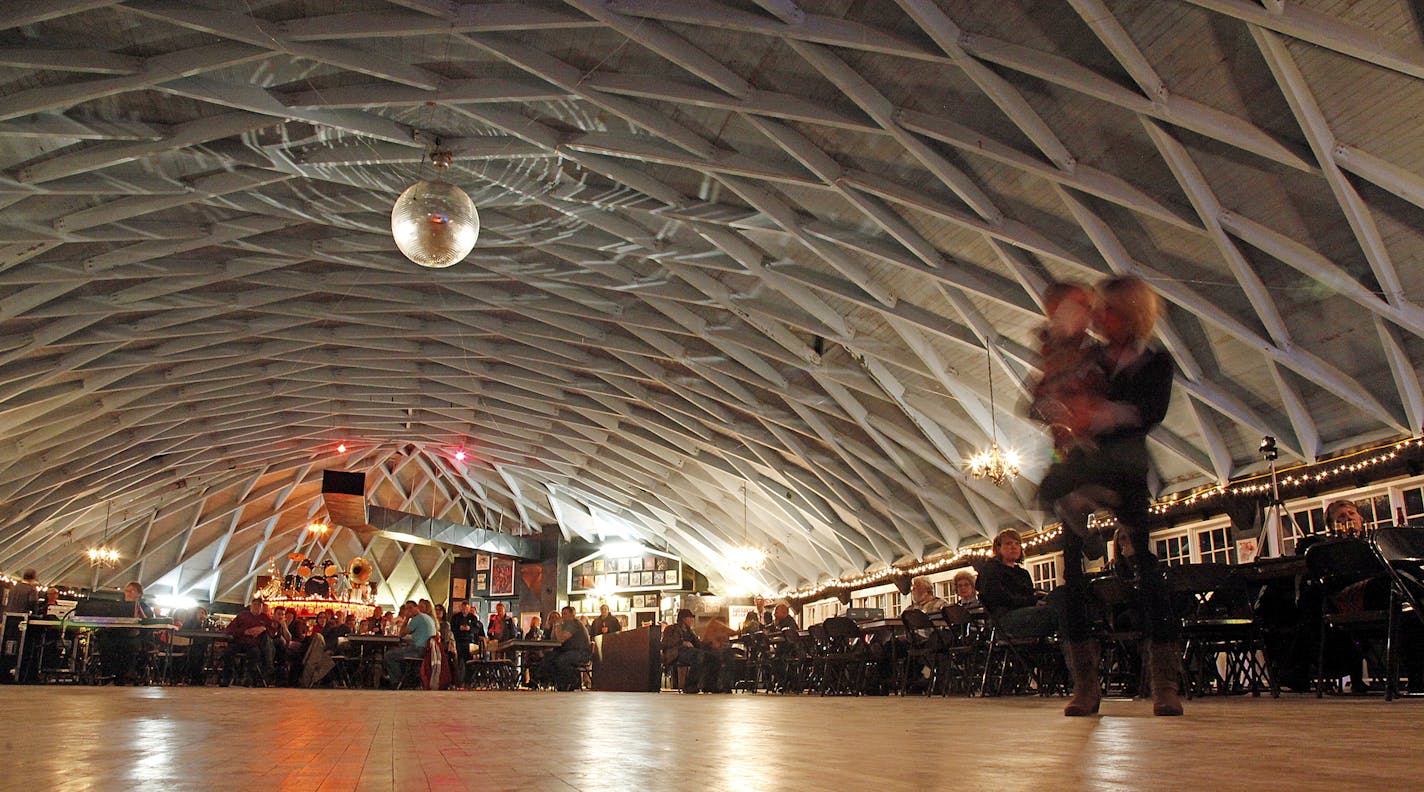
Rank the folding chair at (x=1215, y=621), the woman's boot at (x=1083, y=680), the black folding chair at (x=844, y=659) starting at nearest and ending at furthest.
Result: the woman's boot at (x=1083, y=680)
the folding chair at (x=1215, y=621)
the black folding chair at (x=844, y=659)

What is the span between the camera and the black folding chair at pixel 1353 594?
587cm

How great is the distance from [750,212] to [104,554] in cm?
2620

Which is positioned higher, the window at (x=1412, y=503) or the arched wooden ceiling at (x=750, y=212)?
the arched wooden ceiling at (x=750, y=212)

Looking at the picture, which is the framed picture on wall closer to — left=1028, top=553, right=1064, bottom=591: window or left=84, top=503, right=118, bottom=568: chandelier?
left=84, top=503, right=118, bottom=568: chandelier

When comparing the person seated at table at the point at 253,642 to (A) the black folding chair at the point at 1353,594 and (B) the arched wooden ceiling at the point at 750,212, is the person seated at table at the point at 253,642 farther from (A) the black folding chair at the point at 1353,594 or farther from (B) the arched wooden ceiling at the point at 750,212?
(A) the black folding chair at the point at 1353,594

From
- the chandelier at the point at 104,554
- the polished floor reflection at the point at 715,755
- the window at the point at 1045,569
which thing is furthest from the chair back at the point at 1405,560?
the chandelier at the point at 104,554

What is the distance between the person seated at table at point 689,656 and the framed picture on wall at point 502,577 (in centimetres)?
2228

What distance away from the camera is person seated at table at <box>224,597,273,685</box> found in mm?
15992

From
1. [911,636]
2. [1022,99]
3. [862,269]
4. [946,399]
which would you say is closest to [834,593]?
[946,399]

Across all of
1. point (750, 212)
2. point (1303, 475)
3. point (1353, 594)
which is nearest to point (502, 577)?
point (750, 212)

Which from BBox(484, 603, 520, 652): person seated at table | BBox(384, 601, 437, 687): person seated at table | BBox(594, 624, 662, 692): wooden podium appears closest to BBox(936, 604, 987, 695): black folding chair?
BBox(594, 624, 662, 692): wooden podium

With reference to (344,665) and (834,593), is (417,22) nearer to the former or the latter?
(344,665)

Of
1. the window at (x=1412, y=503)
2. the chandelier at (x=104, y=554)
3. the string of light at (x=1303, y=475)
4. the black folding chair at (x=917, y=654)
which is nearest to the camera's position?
the black folding chair at (x=917, y=654)

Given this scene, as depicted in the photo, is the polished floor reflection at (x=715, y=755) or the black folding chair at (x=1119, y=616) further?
the black folding chair at (x=1119, y=616)
